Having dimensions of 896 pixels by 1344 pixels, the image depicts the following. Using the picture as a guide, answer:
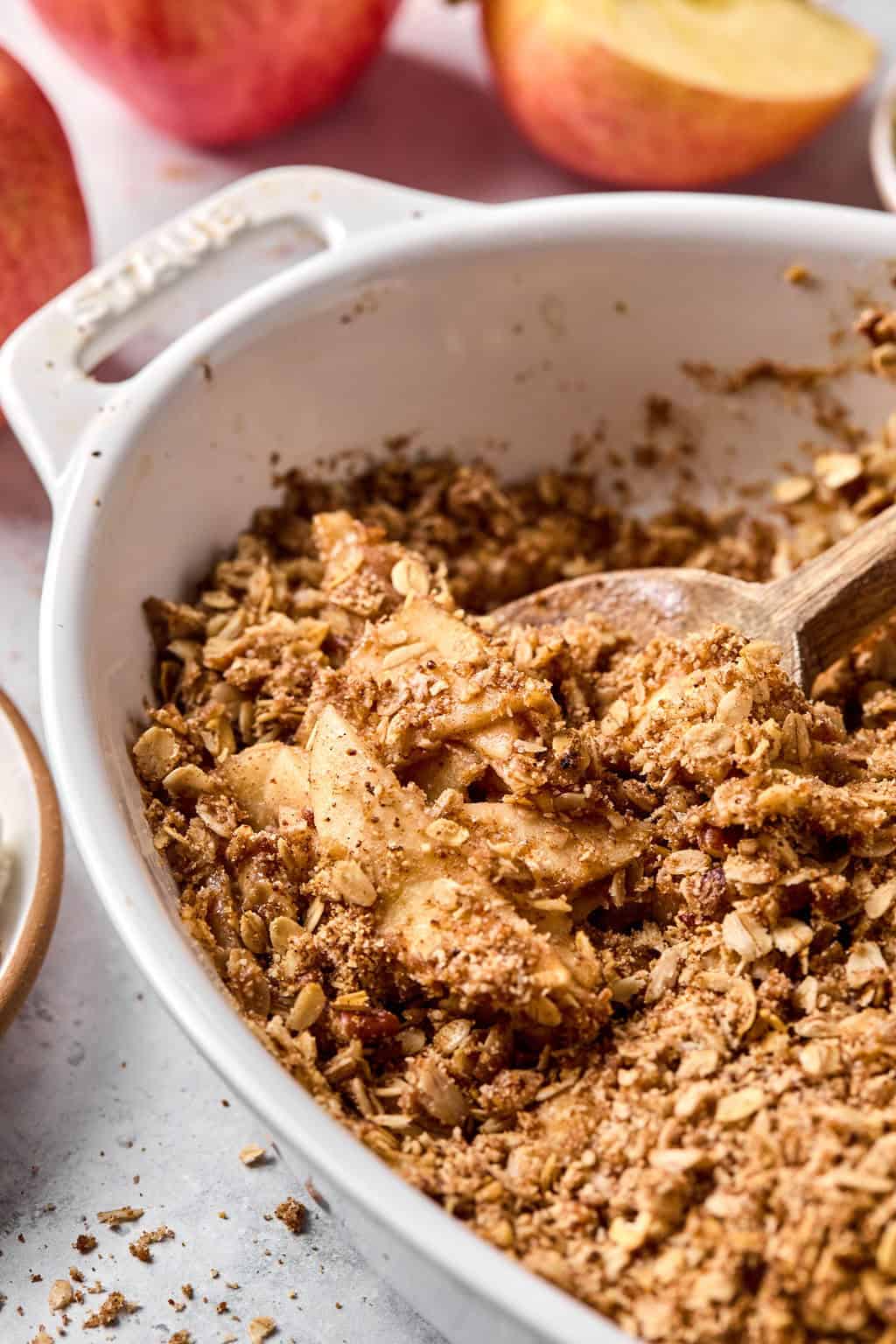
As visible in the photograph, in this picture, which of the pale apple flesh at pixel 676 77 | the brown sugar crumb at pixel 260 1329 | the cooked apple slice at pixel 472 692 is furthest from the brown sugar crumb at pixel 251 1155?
the pale apple flesh at pixel 676 77

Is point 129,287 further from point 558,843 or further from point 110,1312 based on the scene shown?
point 110,1312

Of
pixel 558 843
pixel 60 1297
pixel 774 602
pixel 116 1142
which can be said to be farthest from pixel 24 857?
pixel 774 602

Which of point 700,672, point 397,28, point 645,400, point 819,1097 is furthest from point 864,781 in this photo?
point 397,28

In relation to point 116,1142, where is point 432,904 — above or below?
above

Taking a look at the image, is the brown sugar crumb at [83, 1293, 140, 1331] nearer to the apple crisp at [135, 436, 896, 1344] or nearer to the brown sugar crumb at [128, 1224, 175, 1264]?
the brown sugar crumb at [128, 1224, 175, 1264]

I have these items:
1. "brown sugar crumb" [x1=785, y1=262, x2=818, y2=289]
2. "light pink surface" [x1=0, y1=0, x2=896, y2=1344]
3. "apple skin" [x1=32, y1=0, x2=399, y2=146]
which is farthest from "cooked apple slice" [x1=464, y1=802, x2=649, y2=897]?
"apple skin" [x1=32, y1=0, x2=399, y2=146]

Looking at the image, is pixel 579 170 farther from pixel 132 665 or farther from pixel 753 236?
pixel 132 665

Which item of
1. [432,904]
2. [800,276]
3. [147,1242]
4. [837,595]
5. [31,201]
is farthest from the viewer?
[31,201]

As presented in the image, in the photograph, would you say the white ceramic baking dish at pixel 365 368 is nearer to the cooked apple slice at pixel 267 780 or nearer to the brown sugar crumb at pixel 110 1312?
the cooked apple slice at pixel 267 780

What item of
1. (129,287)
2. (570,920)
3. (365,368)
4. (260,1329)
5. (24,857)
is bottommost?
(260,1329)
